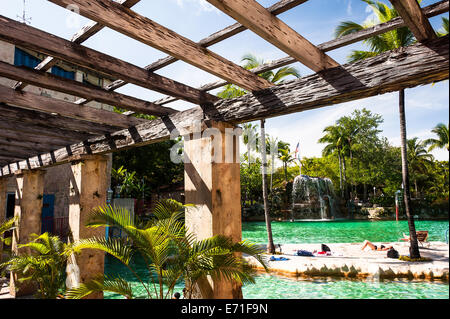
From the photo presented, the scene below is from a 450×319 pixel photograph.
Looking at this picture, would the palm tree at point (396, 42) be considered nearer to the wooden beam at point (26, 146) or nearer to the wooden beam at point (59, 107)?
the wooden beam at point (59, 107)

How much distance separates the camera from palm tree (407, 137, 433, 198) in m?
25.8

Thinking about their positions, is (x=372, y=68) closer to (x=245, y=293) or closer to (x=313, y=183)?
(x=245, y=293)

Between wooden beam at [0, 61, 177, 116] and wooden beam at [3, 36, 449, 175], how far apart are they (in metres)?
0.36

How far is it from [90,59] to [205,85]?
49.6 inches

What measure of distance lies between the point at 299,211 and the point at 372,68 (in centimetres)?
2744

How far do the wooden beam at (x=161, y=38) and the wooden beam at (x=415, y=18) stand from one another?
1391 millimetres

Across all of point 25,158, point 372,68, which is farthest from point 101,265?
point 372,68

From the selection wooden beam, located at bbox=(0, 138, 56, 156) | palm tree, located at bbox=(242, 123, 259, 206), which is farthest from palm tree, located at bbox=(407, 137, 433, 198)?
wooden beam, located at bbox=(0, 138, 56, 156)

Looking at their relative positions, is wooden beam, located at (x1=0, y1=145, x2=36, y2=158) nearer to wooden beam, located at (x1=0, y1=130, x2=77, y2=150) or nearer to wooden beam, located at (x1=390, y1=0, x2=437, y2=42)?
wooden beam, located at (x1=0, y1=130, x2=77, y2=150)

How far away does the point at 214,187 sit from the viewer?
3.13 metres

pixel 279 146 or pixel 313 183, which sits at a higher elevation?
pixel 279 146

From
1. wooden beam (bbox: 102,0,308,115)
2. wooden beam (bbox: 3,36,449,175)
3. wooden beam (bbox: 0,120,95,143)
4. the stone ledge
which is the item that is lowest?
the stone ledge

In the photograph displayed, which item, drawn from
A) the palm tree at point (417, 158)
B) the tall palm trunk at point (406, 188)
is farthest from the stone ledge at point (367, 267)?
the palm tree at point (417, 158)

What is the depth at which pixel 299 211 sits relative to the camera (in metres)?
28.5
